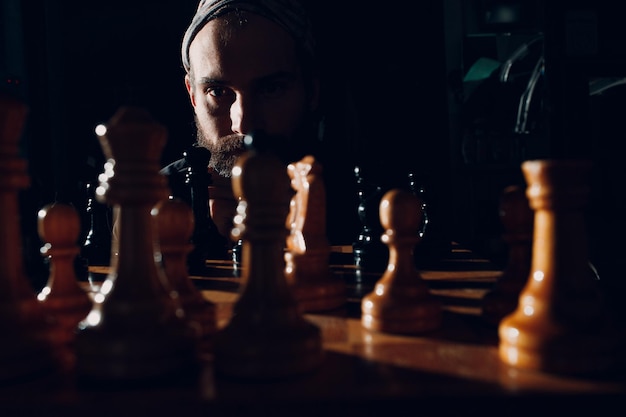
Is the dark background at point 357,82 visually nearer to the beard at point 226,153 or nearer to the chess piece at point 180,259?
the beard at point 226,153

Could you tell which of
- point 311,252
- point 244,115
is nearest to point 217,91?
point 244,115

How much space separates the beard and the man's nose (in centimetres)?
6

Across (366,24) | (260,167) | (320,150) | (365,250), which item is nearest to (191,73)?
(320,150)

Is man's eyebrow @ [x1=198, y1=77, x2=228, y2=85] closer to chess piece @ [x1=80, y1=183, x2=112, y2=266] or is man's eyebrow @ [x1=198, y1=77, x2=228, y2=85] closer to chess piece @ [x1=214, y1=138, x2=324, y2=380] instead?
chess piece @ [x1=80, y1=183, x2=112, y2=266]

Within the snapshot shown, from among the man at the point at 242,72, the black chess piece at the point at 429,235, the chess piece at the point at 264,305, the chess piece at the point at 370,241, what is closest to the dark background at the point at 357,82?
the man at the point at 242,72

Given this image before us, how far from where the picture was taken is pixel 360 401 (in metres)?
0.48

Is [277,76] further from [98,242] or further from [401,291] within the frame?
[401,291]

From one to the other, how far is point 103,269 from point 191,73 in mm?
1266

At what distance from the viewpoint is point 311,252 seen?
858mm

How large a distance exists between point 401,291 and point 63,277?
438 millimetres

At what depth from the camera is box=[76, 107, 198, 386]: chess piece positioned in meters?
0.52

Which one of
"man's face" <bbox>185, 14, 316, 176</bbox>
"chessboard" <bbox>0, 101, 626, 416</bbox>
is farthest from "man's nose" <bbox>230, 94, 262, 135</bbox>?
"chessboard" <bbox>0, 101, 626, 416</bbox>

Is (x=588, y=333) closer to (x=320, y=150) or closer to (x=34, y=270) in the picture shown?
(x=34, y=270)

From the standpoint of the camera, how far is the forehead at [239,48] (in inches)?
86.8
